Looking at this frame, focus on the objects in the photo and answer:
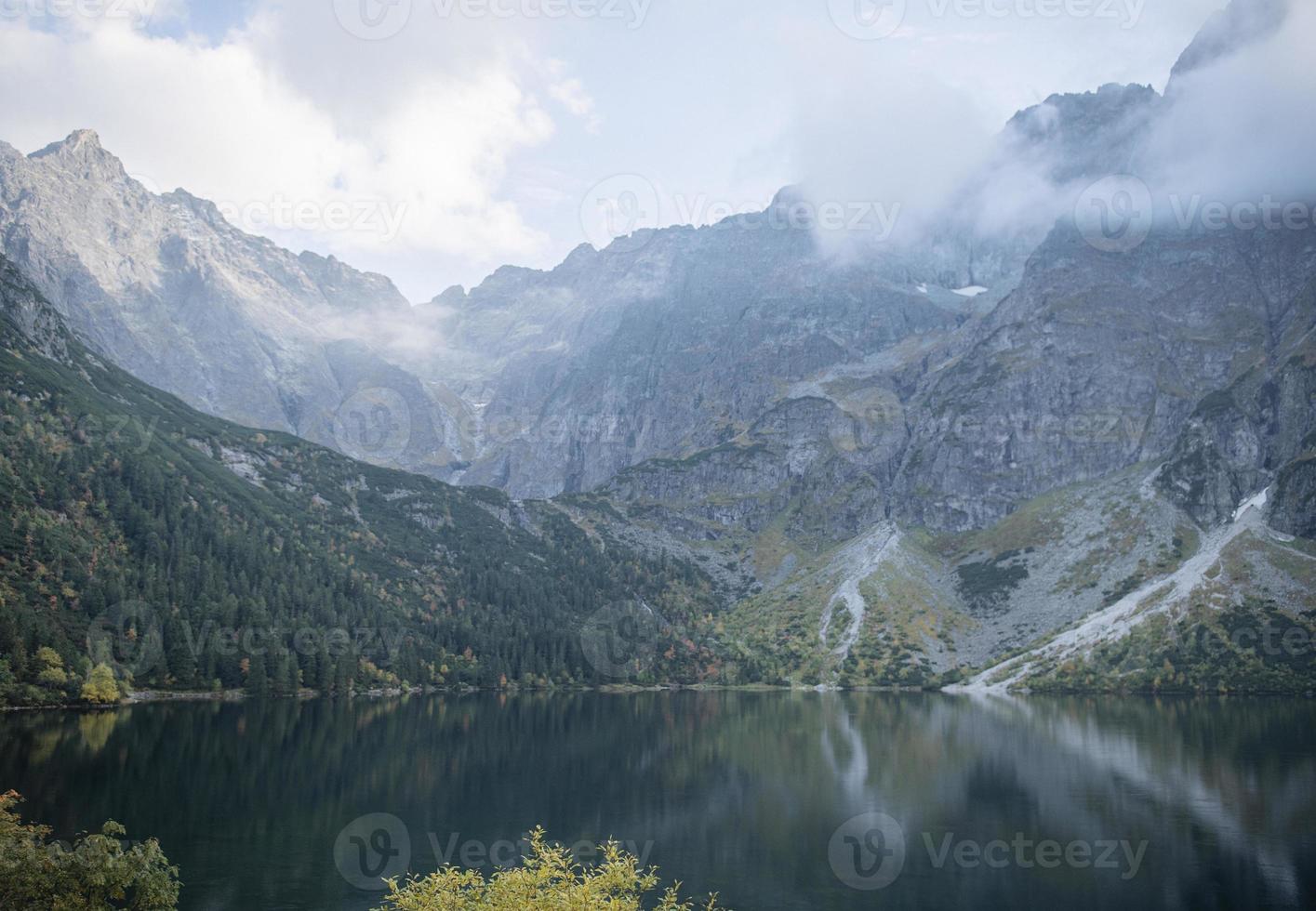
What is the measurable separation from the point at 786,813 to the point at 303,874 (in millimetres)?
40569

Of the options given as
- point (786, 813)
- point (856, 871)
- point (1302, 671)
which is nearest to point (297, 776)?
point (786, 813)

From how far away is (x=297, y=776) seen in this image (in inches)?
3452
